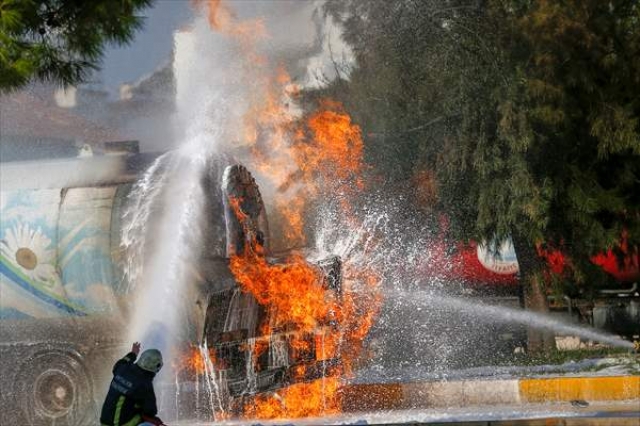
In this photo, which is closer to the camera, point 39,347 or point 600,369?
point 600,369

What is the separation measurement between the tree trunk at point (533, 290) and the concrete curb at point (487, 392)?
384 cm

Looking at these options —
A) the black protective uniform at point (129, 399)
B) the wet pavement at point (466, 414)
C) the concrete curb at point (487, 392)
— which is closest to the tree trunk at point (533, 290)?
the concrete curb at point (487, 392)

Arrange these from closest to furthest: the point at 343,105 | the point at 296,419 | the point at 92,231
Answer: the point at 296,419, the point at 92,231, the point at 343,105

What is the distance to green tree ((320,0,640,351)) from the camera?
10.9m

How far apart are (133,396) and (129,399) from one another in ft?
0.12

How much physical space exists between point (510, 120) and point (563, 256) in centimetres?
301

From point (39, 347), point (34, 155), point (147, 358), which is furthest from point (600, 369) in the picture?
point (34, 155)

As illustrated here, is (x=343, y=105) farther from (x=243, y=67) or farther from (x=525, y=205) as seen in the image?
(x=525, y=205)

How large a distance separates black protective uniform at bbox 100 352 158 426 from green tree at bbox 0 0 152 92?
2529mm

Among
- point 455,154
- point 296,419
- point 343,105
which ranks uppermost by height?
point 343,105

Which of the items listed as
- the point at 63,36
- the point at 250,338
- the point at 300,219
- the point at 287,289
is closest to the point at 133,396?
the point at 63,36

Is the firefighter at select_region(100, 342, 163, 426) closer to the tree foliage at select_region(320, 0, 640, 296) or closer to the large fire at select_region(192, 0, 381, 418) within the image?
the large fire at select_region(192, 0, 381, 418)

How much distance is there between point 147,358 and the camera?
5816mm

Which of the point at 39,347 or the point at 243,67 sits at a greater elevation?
the point at 243,67
